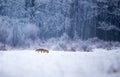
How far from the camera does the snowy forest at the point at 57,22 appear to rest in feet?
23.5

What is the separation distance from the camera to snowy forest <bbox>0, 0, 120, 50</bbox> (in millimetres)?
7160

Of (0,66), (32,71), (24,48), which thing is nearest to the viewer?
(32,71)

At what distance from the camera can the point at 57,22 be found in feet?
25.0

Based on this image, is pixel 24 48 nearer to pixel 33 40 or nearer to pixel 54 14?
pixel 33 40

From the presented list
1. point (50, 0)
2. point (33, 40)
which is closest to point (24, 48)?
point (33, 40)

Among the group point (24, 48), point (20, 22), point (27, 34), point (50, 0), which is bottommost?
point (24, 48)

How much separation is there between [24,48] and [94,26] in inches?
137

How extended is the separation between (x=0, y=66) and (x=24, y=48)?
323cm

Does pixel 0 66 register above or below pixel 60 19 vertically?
below

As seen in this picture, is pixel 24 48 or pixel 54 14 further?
pixel 54 14

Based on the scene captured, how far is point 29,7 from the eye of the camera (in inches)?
292

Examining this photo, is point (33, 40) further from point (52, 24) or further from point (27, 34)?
point (52, 24)

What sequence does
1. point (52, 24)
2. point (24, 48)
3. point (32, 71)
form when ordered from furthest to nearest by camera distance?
1. point (52, 24)
2. point (24, 48)
3. point (32, 71)

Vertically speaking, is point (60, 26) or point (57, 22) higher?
point (57, 22)
